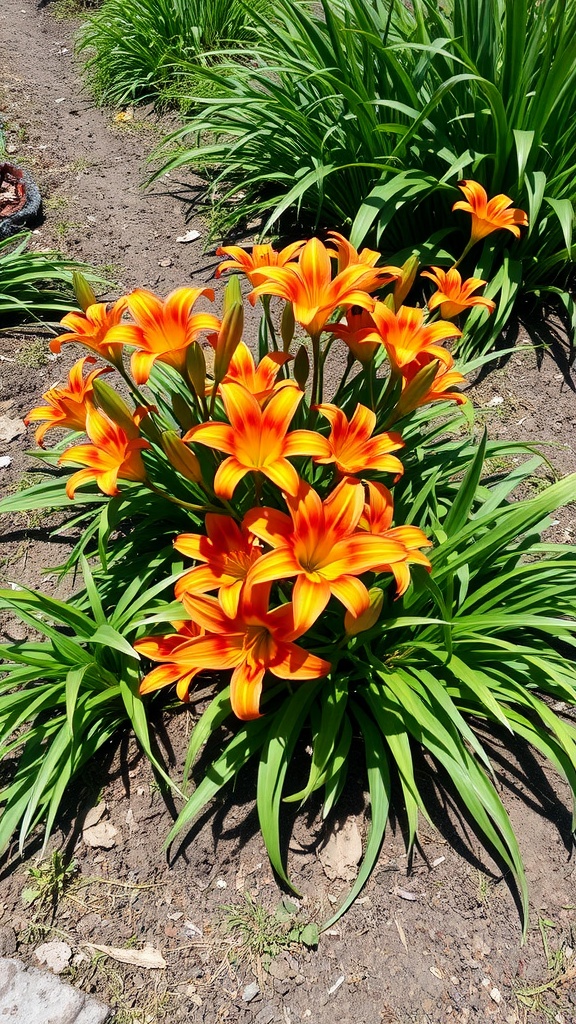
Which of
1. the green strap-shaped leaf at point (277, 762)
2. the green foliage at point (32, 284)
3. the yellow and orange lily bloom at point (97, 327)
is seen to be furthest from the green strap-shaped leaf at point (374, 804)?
the green foliage at point (32, 284)

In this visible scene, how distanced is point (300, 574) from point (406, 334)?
2.02ft

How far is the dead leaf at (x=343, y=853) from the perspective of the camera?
5.16 ft

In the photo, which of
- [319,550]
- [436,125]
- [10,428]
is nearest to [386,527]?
[319,550]

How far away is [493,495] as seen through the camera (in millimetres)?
1896

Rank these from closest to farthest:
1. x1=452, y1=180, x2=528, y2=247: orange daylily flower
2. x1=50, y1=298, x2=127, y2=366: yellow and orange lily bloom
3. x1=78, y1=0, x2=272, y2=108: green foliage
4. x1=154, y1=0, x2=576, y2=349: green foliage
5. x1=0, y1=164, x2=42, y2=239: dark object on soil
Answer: x1=50, y1=298, x2=127, y2=366: yellow and orange lily bloom < x1=452, y1=180, x2=528, y2=247: orange daylily flower < x1=154, y1=0, x2=576, y2=349: green foliage < x1=0, y1=164, x2=42, y2=239: dark object on soil < x1=78, y1=0, x2=272, y2=108: green foliage

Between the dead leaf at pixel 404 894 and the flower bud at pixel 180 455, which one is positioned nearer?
the flower bud at pixel 180 455

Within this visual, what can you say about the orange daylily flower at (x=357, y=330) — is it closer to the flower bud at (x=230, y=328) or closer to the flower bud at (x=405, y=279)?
the flower bud at (x=405, y=279)

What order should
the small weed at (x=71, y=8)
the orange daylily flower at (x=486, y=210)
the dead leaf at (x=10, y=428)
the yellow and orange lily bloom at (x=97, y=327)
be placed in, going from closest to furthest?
the yellow and orange lily bloom at (x=97, y=327) → the orange daylily flower at (x=486, y=210) → the dead leaf at (x=10, y=428) → the small weed at (x=71, y=8)

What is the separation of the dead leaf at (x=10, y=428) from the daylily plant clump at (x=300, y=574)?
0.92 metres

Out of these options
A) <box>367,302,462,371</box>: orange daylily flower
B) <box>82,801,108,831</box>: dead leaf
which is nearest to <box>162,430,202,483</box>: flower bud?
<box>367,302,462,371</box>: orange daylily flower

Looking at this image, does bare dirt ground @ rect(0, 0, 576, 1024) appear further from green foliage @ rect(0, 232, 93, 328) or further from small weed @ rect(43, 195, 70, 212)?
small weed @ rect(43, 195, 70, 212)

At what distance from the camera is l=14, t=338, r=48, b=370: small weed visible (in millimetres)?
2932

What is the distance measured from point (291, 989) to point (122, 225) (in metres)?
3.48

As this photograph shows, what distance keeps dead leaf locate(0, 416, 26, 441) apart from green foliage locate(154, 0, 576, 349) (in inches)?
50.1
